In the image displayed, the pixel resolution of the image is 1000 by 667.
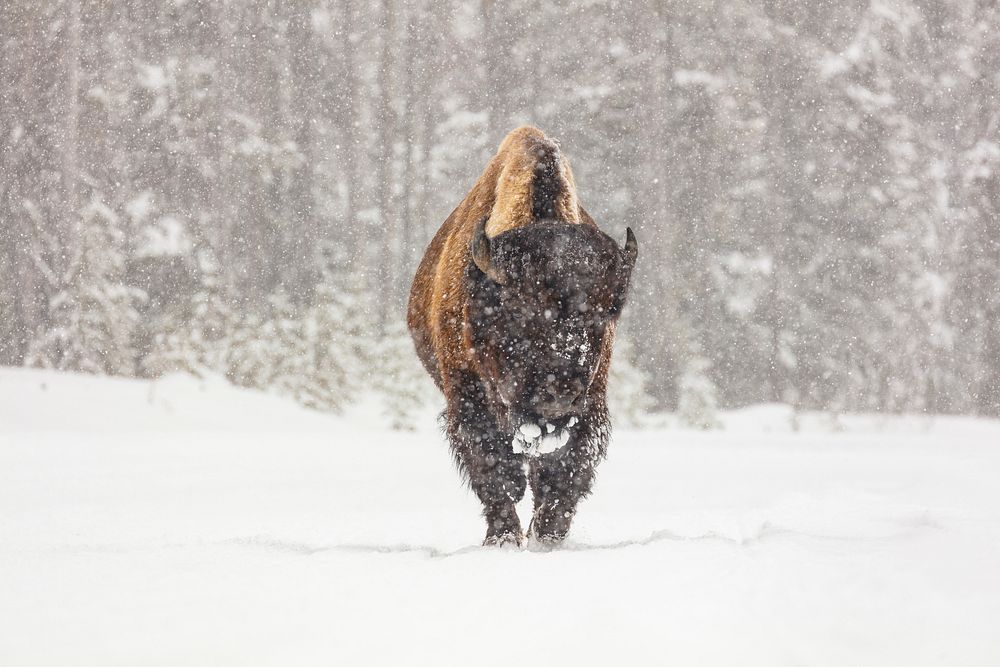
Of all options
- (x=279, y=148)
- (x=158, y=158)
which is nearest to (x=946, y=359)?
(x=279, y=148)

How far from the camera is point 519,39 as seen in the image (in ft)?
66.1

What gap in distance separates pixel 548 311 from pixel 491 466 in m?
1.04

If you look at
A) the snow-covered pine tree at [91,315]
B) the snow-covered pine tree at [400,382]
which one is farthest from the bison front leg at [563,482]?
the snow-covered pine tree at [91,315]

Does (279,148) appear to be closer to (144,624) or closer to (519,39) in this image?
(519,39)

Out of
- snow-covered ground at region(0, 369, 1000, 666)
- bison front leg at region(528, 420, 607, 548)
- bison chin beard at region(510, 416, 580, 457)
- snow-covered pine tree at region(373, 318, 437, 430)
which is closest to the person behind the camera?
snow-covered ground at region(0, 369, 1000, 666)

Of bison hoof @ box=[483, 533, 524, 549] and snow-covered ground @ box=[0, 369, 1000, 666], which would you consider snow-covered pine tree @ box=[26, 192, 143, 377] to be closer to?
snow-covered ground @ box=[0, 369, 1000, 666]

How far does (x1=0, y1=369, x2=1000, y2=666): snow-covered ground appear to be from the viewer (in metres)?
2.61

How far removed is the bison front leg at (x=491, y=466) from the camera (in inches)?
181

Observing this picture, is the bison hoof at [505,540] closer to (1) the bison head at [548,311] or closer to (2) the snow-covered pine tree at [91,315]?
(1) the bison head at [548,311]

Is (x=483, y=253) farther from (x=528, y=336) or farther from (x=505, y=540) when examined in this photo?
(x=505, y=540)

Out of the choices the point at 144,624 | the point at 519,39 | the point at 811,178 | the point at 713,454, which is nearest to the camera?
the point at 144,624

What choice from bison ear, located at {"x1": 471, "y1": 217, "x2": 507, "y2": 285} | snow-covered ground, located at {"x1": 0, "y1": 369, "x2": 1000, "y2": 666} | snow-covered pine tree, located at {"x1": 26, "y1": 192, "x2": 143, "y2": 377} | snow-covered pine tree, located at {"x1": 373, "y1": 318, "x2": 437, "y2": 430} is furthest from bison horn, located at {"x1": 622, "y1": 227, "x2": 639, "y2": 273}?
snow-covered pine tree, located at {"x1": 26, "y1": 192, "x2": 143, "y2": 377}

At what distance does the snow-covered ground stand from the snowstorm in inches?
0.8

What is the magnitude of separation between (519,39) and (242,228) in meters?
6.71
